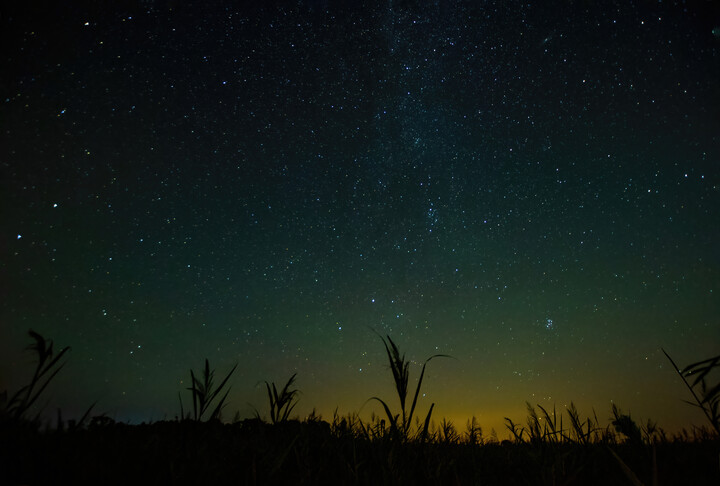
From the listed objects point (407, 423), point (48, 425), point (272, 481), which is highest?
point (407, 423)

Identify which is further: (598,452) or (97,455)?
(598,452)

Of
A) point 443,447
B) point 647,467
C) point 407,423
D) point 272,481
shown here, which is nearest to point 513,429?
point 443,447

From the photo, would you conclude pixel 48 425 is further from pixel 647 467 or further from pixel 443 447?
pixel 647 467

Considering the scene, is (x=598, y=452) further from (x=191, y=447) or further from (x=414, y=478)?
(x=191, y=447)

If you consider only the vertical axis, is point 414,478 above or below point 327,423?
below

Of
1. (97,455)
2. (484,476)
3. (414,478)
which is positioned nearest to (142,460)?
(97,455)

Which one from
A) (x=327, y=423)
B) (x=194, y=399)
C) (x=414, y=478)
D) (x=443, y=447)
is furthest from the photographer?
(x=327, y=423)

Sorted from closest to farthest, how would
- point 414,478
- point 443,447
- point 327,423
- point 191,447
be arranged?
point 414,478
point 191,447
point 443,447
point 327,423

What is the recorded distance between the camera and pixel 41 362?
7.22 feet

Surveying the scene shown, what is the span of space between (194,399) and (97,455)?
3.54ft

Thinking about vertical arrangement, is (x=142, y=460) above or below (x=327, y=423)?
below

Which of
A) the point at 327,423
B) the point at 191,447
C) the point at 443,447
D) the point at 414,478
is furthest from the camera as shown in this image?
the point at 327,423

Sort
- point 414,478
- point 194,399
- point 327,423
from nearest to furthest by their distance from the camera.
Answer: point 414,478, point 194,399, point 327,423

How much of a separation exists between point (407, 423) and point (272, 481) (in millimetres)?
1164
